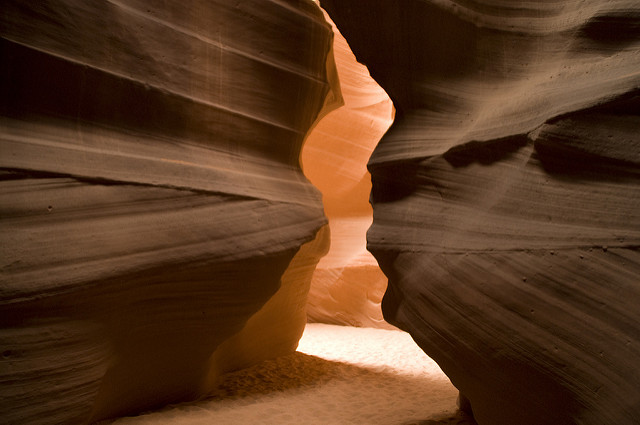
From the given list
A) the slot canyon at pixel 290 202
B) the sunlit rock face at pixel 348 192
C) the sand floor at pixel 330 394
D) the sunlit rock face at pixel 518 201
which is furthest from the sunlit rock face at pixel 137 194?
the sunlit rock face at pixel 348 192

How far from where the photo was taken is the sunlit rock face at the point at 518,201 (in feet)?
7.34

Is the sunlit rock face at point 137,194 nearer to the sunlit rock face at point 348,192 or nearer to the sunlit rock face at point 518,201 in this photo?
the sunlit rock face at point 518,201

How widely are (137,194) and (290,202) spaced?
1.11 m

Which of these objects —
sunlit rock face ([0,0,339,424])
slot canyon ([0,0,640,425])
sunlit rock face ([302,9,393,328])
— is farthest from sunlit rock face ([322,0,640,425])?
sunlit rock face ([302,9,393,328])

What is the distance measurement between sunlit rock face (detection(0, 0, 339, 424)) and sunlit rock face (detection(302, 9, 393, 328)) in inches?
193

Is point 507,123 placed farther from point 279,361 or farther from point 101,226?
point 279,361

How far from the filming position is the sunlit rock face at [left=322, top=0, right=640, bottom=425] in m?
2.24

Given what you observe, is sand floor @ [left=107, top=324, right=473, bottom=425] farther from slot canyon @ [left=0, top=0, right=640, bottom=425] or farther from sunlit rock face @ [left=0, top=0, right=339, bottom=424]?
sunlit rock face @ [left=0, top=0, right=339, bottom=424]

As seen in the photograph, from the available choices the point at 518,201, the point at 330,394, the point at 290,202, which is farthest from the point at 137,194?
the point at 330,394

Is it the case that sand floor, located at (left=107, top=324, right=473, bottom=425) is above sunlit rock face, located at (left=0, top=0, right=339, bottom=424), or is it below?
below

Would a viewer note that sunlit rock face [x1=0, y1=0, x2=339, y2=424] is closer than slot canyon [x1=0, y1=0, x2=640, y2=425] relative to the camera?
No

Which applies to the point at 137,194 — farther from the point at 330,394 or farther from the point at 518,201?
the point at 330,394

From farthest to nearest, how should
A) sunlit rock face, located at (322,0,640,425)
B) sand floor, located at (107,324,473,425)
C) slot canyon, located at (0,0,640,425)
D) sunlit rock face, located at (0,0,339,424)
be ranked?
sand floor, located at (107,324,473,425), sunlit rock face, located at (0,0,339,424), slot canyon, located at (0,0,640,425), sunlit rock face, located at (322,0,640,425)

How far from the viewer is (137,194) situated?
302 centimetres
